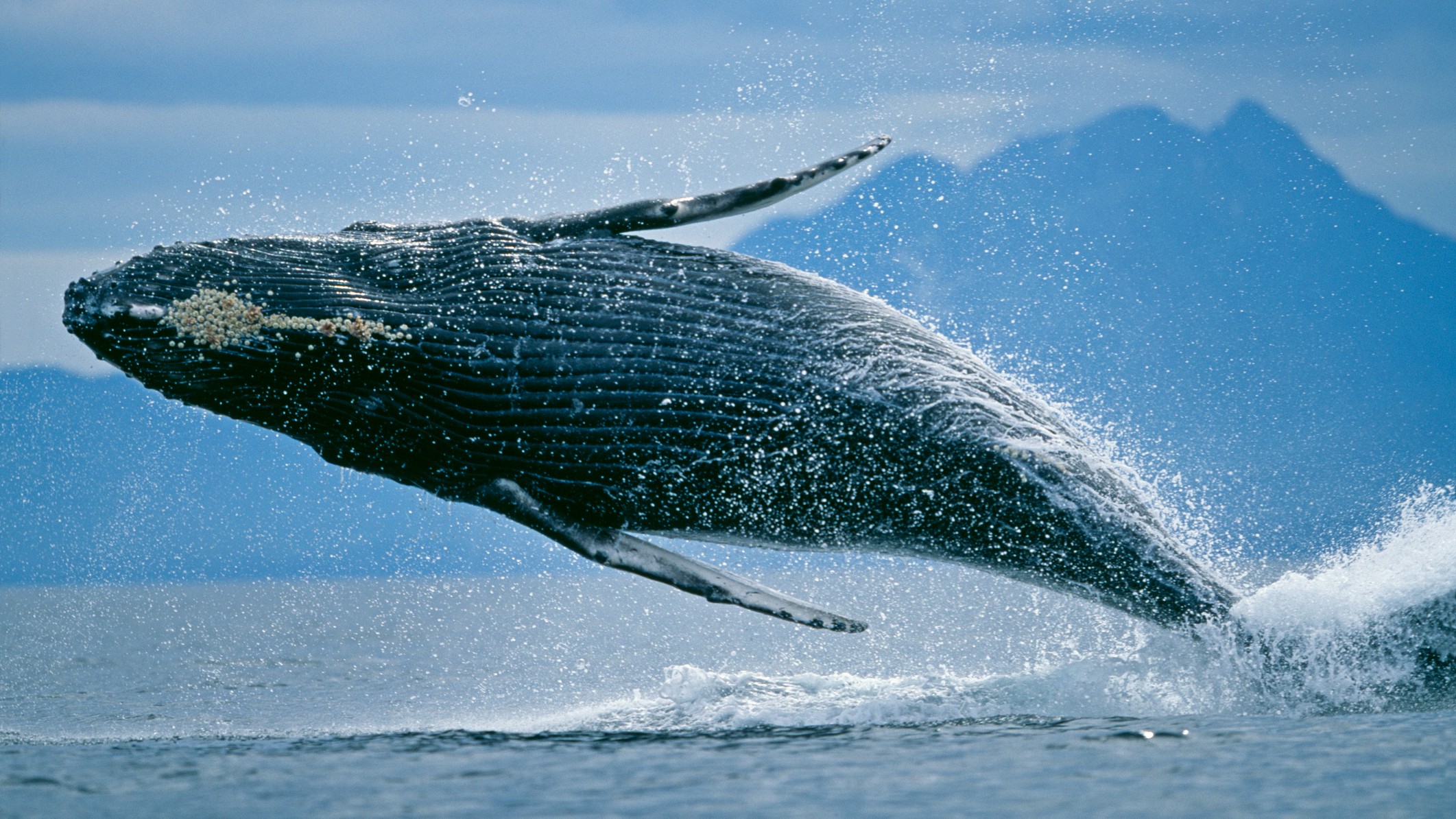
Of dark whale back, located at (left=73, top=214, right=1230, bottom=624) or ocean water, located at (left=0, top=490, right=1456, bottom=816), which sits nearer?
ocean water, located at (left=0, top=490, right=1456, bottom=816)

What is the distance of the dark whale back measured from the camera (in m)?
8.49

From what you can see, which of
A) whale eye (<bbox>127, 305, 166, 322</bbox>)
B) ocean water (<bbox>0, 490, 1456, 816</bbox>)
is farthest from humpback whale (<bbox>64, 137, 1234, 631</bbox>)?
ocean water (<bbox>0, 490, 1456, 816</bbox>)

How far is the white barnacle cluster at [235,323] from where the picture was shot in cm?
839

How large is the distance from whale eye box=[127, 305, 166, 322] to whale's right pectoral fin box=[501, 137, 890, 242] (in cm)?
227

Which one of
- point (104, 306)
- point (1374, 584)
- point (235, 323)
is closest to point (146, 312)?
point (104, 306)

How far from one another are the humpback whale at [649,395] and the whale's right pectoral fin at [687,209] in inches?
0.6

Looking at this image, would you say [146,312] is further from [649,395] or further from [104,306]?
[649,395]

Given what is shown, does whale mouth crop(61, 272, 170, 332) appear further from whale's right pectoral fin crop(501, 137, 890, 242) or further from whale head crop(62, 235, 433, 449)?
whale's right pectoral fin crop(501, 137, 890, 242)

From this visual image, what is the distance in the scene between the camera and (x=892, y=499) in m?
8.62


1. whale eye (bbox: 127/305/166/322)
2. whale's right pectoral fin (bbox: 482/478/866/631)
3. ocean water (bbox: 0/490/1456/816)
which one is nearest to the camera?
ocean water (bbox: 0/490/1456/816)

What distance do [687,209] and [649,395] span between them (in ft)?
3.99

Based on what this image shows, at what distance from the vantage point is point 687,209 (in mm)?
8688

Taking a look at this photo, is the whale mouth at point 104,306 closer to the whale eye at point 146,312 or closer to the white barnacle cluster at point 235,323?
the whale eye at point 146,312

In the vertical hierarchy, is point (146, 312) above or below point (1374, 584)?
above
